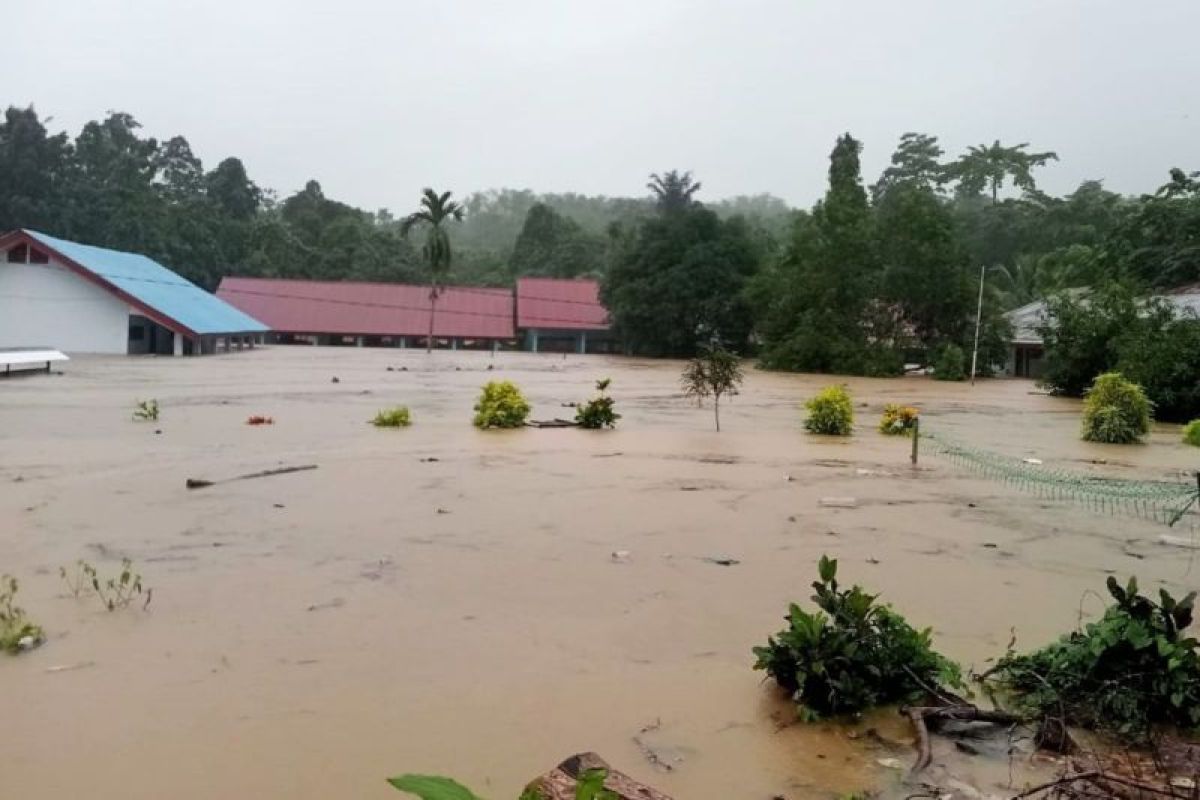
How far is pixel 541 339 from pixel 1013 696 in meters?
49.4

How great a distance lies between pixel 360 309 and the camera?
5144 cm

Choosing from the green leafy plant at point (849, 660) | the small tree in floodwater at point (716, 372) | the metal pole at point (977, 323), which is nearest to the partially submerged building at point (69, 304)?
the small tree in floodwater at point (716, 372)

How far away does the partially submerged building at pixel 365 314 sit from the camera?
5041 cm

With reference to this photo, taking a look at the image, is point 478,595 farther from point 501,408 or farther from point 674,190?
point 674,190

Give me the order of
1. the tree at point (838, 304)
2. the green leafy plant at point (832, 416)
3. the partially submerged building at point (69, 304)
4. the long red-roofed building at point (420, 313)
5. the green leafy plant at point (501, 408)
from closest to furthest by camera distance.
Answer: the green leafy plant at point (501, 408)
the green leafy plant at point (832, 416)
the partially submerged building at point (69, 304)
the tree at point (838, 304)
the long red-roofed building at point (420, 313)

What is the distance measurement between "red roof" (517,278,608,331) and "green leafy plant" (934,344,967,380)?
66.9 ft

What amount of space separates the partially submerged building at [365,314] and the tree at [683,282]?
24.9ft

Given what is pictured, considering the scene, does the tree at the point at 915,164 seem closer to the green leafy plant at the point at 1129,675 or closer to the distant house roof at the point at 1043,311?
the distant house roof at the point at 1043,311

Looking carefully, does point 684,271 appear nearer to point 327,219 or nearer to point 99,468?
point 327,219

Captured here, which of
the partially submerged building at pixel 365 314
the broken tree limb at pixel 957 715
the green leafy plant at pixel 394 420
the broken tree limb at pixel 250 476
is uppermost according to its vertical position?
the partially submerged building at pixel 365 314

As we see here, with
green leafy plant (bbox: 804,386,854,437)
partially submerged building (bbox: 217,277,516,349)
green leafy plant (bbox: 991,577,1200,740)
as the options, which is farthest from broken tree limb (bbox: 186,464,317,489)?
partially submerged building (bbox: 217,277,516,349)

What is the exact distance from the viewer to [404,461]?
11859mm

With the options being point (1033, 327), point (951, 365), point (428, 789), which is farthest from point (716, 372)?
point (951, 365)

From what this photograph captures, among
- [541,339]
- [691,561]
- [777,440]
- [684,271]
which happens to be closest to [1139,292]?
[777,440]
